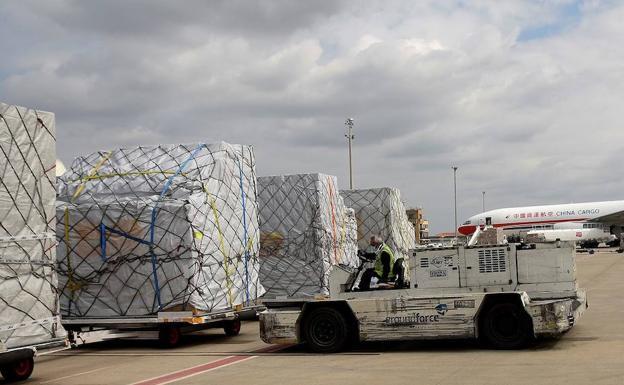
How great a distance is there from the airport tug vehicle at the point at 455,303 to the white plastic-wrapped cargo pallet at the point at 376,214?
1001 centimetres

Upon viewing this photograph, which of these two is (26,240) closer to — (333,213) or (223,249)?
(223,249)

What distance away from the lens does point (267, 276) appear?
18562 mm

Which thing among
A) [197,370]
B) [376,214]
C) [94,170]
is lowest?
[197,370]


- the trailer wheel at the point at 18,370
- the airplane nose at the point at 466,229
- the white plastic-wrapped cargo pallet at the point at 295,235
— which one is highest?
the airplane nose at the point at 466,229

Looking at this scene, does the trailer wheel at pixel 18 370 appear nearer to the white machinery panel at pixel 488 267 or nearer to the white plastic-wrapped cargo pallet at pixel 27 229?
the white plastic-wrapped cargo pallet at pixel 27 229

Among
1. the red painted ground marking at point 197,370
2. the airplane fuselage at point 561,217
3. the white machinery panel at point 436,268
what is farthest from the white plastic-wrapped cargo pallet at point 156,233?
the airplane fuselage at point 561,217

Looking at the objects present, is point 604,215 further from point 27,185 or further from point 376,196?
point 27,185

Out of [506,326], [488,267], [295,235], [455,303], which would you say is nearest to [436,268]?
[488,267]

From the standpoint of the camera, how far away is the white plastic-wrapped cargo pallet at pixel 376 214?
76.7 ft

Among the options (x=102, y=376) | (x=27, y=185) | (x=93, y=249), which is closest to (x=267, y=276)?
(x=93, y=249)

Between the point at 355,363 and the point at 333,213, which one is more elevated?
the point at 333,213

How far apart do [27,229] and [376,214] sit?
14.5m

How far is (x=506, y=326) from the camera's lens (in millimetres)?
11938

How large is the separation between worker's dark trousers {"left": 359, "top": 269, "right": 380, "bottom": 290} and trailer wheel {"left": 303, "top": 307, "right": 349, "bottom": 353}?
701 mm
